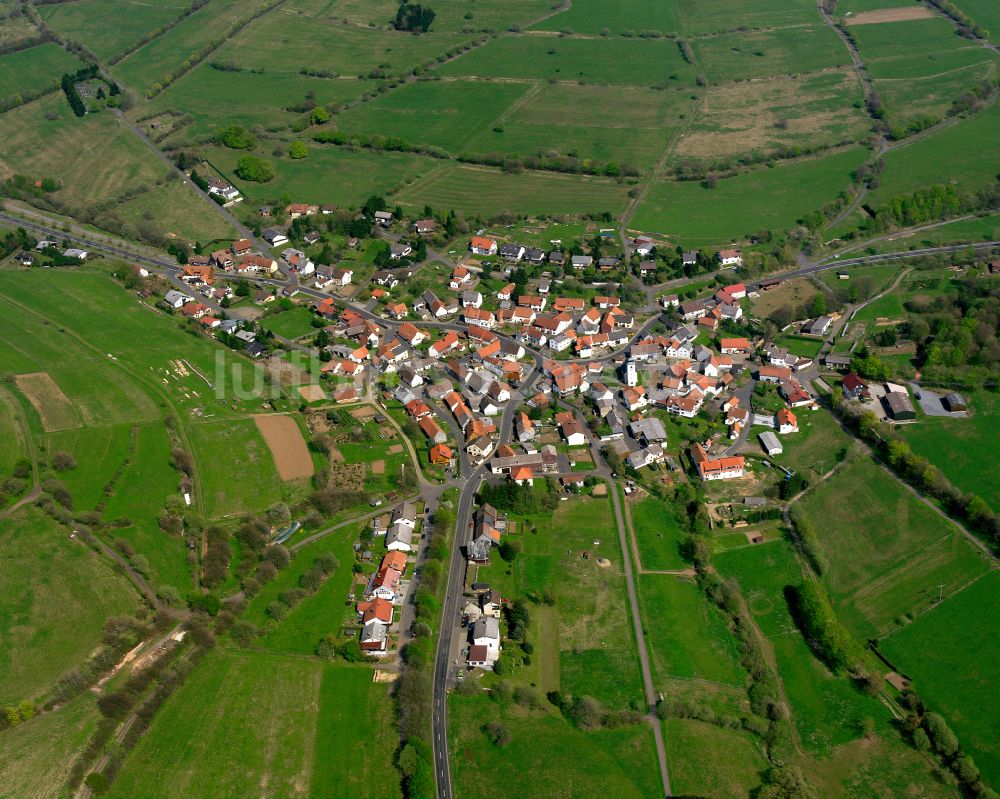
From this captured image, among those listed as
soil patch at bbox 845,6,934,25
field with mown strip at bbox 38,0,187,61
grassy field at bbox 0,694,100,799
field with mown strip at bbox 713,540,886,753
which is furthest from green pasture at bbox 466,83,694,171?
grassy field at bbox 0,694,100,799

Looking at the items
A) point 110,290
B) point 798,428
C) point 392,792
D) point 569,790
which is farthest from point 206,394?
point 798,428

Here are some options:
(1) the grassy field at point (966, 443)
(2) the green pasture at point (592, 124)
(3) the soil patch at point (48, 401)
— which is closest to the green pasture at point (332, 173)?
(2) the green pasture at point (592, 124)

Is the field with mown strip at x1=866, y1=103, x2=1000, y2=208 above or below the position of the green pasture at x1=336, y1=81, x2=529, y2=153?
above

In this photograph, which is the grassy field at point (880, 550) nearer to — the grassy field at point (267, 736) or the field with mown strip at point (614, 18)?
the grassy field at point (267, 736)

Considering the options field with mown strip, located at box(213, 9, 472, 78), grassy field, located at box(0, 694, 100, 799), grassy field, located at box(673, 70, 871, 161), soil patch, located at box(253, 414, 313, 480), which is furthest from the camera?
field with mown strip, located at box(213, 9, 472, 78)

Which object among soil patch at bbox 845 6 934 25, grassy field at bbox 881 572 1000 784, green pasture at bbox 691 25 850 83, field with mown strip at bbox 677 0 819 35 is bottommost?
grassy field at bbox 881 572 1000 784

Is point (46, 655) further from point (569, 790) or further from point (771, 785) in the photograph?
point (771, 785)

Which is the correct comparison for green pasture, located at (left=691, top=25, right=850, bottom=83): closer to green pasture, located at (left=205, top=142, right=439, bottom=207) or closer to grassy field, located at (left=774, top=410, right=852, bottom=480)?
green pasture, located at (left=205, top=142, right=439, bottom=207)
